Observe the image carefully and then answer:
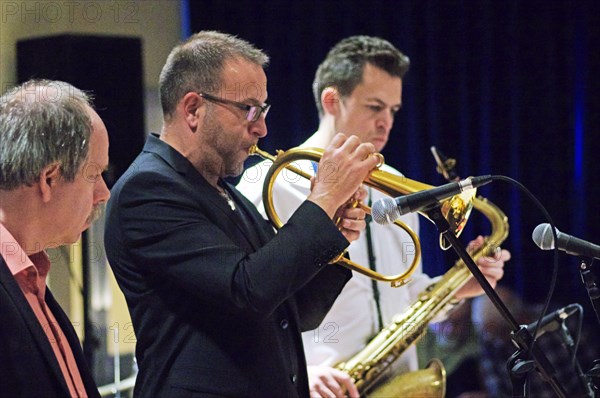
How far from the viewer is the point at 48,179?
177cm

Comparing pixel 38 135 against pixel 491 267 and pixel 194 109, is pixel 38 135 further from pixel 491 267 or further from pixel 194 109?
pixel 491 267

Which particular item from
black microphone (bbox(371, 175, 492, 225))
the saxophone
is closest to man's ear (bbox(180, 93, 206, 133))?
black microphone (bbox(371, 175, 492, 225))

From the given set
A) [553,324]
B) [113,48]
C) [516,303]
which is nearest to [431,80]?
[516,303]

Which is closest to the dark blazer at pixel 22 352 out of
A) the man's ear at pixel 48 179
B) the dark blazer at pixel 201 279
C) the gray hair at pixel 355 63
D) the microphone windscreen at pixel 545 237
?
the man's ear at pixel 48 179

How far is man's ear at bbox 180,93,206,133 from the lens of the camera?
2.33 m

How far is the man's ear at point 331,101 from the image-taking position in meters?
3.29

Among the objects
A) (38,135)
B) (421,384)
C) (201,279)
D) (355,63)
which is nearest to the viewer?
(38,135)

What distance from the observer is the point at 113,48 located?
3.88 metres

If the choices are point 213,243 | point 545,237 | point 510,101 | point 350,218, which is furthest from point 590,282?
point 510,101

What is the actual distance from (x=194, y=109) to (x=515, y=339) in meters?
0.97

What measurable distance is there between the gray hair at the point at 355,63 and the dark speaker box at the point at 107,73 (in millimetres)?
938

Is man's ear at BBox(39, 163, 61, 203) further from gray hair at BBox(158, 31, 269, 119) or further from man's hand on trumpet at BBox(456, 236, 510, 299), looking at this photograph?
man's hand on trumpet at BBox(456, 236, 510, 299)

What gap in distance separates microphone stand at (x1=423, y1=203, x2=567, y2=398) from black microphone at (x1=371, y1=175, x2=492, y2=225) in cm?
3

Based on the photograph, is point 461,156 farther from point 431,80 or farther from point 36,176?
point 36,176
